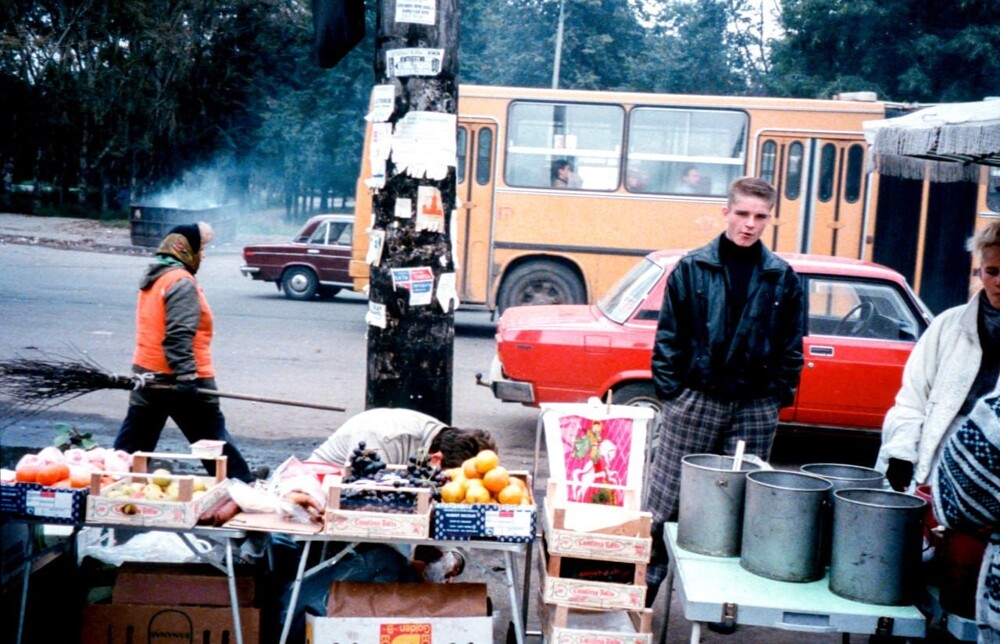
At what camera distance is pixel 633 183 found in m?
12.9

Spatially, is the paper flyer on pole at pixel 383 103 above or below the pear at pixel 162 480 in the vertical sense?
above

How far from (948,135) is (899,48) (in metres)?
24.6

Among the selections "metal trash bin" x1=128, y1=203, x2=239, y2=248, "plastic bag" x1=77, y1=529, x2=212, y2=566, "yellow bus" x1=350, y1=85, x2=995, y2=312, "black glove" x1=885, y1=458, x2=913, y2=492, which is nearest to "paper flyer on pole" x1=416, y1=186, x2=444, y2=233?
"plastic bag" x1=77, y1=529, x2=212, y2=566

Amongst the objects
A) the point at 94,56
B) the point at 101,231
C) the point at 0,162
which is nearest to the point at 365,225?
the point at 101,231

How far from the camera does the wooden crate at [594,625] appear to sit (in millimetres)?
3750

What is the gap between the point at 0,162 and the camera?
1352 inches

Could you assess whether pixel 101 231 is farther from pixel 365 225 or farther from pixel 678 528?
pixel 678 528

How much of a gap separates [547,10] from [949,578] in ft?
127

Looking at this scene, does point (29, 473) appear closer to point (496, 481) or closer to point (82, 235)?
point (496, 481)

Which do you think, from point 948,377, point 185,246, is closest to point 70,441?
point 185,246

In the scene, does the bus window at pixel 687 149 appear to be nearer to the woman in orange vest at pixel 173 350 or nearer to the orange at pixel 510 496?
the woman in orange vest at pixel 173 350

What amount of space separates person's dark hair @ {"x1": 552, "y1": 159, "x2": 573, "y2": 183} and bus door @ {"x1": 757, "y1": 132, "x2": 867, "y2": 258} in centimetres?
233

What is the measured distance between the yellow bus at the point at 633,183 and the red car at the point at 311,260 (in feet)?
12.2

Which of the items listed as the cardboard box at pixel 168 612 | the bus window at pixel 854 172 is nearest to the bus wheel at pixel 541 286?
the bus window at pixel 854 172
